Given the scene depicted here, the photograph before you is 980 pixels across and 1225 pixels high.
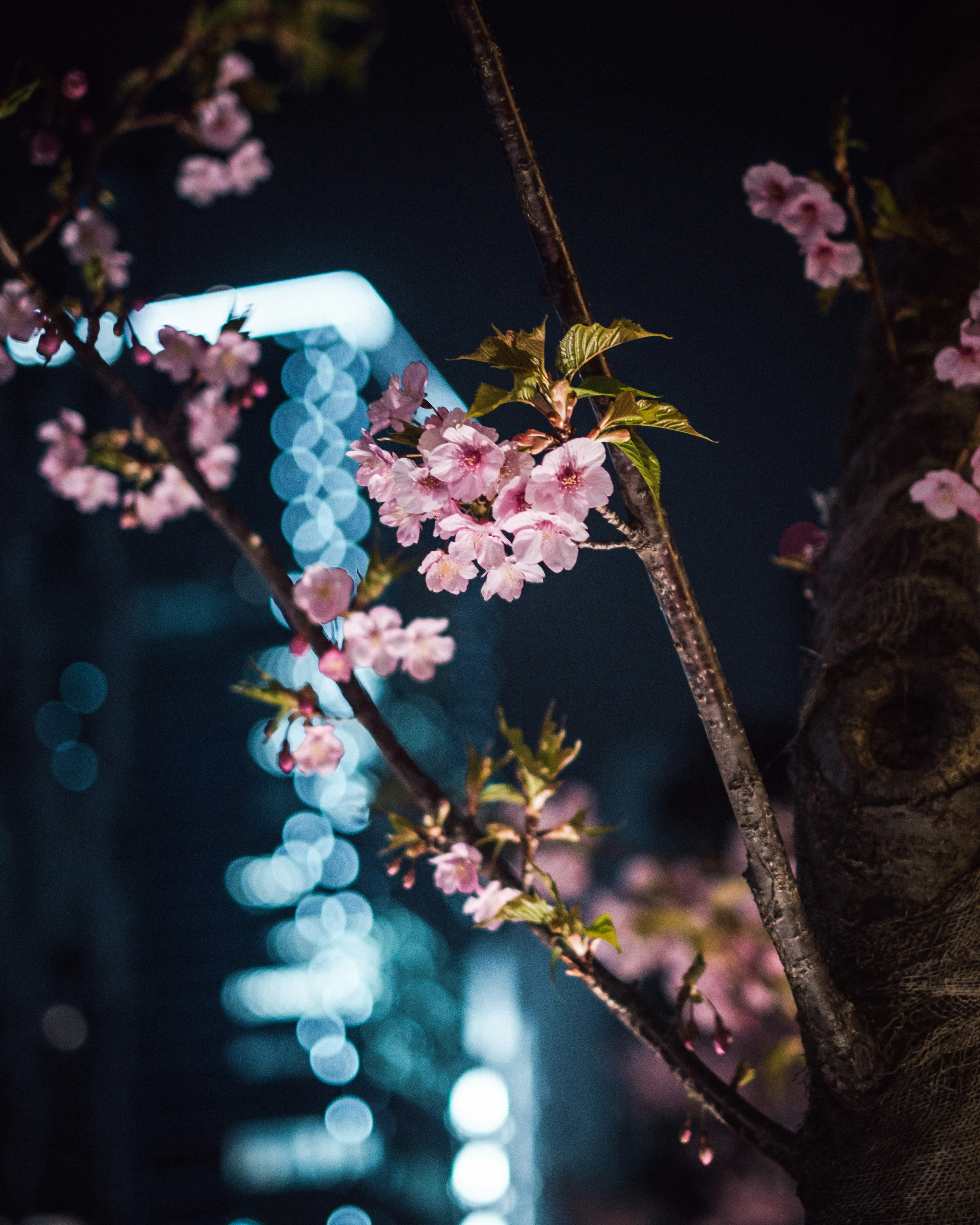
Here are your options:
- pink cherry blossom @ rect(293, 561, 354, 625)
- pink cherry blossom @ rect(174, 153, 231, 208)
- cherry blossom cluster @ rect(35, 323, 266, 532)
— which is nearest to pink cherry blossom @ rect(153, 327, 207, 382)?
cherry blossom cluster @ rect(35, 323, 266, 532)

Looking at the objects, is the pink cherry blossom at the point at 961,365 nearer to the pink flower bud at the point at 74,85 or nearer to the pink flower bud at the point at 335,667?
the pink flower bud at the point at 335,667

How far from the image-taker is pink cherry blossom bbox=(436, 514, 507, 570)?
0.61m

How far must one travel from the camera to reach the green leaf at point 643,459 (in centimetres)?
54

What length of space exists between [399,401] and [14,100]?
595mm

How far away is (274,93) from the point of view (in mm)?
851

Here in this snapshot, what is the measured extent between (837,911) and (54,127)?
1.88m

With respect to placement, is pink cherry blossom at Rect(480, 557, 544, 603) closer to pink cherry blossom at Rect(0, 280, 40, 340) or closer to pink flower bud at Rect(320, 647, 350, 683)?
Result: pink flower bud at Rect(320, 647, 350, 683)

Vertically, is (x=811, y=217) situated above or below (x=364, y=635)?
above

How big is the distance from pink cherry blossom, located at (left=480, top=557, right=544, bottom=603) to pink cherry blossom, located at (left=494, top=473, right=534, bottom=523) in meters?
0.04

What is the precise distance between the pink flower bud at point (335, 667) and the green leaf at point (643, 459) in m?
0.37

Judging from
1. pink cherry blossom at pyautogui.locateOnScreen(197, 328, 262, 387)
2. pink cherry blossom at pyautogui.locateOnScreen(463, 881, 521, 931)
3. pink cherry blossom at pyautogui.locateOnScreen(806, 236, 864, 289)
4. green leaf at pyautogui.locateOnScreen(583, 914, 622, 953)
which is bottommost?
green leaf at pyautogui.locateOnScreen(583, 914, 622, 953)

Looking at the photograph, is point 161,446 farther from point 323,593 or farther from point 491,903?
point 491,903

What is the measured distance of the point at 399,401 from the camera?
2.06 feet

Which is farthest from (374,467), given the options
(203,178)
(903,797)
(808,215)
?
(203,178)
